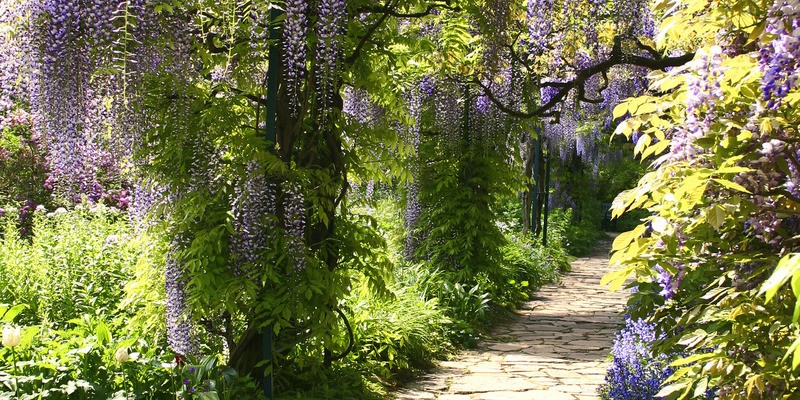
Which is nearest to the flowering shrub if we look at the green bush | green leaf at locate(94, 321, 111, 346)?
green leaf at locate(94, 321, 111, 346)

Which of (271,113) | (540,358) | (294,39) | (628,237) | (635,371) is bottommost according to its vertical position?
(540,358)

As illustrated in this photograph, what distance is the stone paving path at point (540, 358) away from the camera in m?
4.92

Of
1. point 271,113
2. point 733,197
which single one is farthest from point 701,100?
point 271,113

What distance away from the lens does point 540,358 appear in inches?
234

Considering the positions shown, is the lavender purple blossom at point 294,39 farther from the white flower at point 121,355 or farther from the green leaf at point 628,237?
the green leaf at point 628,237

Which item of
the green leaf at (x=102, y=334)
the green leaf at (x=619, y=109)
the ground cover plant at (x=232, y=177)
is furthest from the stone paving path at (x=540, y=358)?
the green leaf at (x=619, y=109)

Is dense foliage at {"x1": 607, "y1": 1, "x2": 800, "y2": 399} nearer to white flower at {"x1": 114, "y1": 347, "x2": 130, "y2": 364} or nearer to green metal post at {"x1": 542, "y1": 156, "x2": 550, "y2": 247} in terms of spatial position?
white flower at {"x1": 114, "y1": 347, "x2": 130, "y2": 364}

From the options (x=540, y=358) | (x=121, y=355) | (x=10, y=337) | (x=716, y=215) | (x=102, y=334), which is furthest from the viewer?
(x=540, y=358)

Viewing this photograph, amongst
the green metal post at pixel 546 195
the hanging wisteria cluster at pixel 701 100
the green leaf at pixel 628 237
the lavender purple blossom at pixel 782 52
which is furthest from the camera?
the green metal post at pixel 546 195

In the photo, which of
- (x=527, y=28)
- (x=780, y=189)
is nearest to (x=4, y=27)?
(x=780, y=189)

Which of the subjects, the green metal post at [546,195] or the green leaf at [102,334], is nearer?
the green leaf at [102,334]

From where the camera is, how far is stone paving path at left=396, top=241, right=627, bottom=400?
16.1 ft

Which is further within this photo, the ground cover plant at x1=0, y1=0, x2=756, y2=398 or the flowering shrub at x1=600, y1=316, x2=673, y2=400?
the flowering shrub at x1=600, y1=316, x2=673, y2=400

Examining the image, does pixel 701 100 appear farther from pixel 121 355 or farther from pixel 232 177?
pixel 232 177
